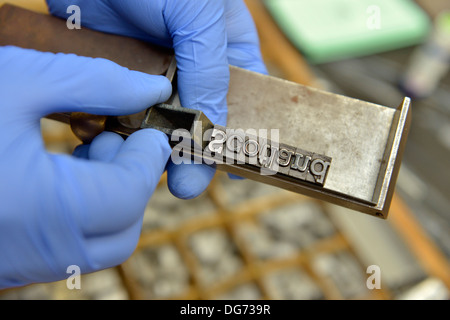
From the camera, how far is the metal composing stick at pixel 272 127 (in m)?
1.39

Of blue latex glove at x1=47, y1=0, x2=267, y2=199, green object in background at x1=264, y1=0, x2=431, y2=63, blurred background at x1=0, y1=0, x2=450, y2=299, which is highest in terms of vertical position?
green object in background at x1=264, y1=0, x2=431, y2=63

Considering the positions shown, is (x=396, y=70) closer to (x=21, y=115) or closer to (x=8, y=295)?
(x=21, y=115)

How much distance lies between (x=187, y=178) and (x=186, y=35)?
64cm

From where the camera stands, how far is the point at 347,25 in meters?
3.69

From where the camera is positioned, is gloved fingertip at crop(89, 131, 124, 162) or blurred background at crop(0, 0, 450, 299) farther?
blurred background at crop(0, 0, 450, 299)

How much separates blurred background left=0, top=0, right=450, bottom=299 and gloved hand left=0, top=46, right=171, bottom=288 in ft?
3.73

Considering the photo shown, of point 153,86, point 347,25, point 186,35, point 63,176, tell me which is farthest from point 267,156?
point 347,25

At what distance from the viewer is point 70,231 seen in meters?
1.22

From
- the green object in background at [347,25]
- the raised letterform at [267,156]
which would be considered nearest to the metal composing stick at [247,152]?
the raised letterform at [267,156]

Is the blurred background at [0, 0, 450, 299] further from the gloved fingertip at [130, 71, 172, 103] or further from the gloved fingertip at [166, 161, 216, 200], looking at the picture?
the gloved fingertip at [130, 71, 172, 103]

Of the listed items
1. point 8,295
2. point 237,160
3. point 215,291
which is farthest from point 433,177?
point 8,295

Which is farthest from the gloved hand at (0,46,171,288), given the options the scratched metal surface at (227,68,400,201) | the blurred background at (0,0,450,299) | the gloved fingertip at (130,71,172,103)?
the blurred background at (0,0,450,299)

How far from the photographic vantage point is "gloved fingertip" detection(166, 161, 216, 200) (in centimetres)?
157

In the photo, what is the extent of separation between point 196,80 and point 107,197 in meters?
0.65
